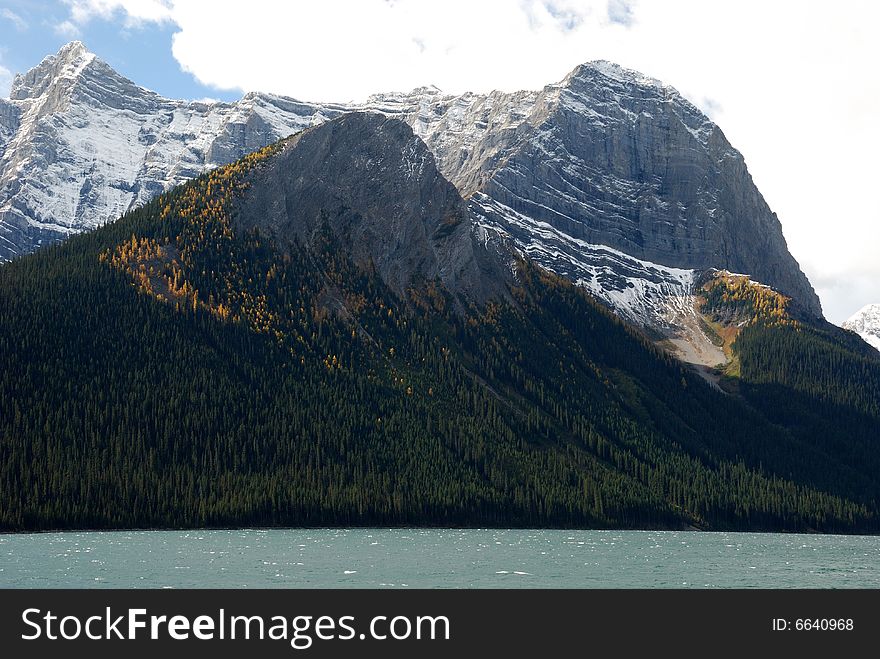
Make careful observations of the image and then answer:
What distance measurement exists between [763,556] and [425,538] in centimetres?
5423

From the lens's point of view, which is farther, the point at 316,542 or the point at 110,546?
the point at 316,542

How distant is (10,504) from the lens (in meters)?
183

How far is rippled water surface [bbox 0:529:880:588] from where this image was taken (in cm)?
11000

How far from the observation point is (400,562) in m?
133

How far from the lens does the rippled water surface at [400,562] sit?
361 feet

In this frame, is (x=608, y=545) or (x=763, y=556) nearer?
(x=763, y=556)
